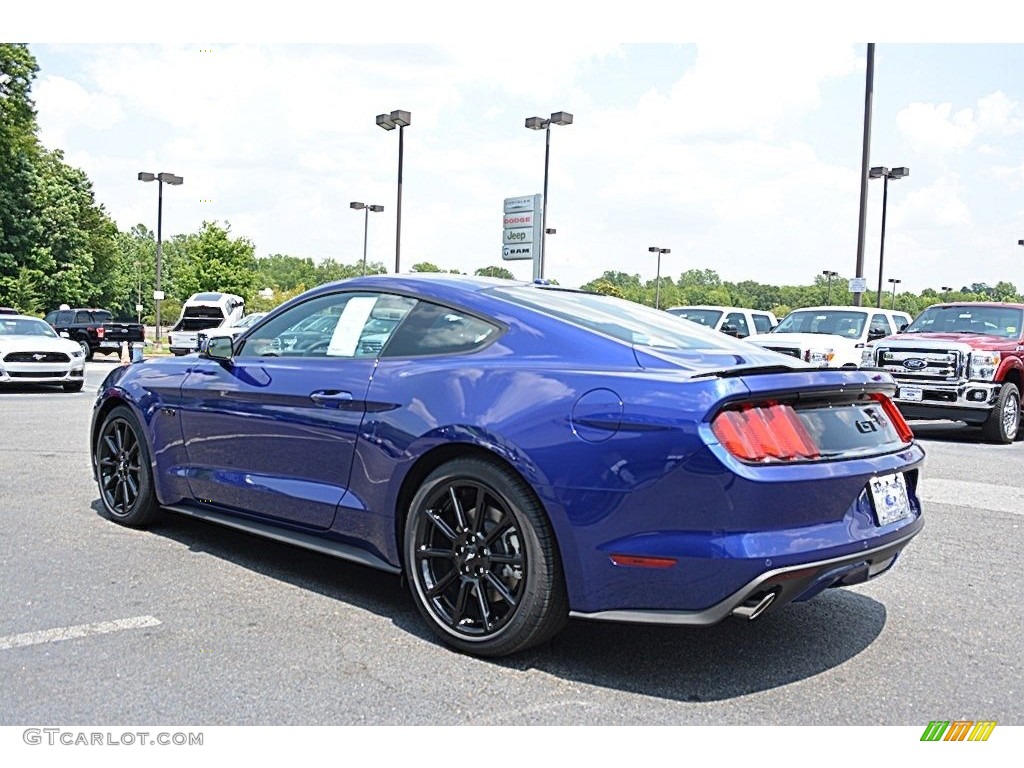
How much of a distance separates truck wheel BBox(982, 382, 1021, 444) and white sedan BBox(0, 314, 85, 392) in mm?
14365

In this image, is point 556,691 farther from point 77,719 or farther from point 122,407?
point 122,407

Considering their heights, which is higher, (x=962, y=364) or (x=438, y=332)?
(x=438, y=332)

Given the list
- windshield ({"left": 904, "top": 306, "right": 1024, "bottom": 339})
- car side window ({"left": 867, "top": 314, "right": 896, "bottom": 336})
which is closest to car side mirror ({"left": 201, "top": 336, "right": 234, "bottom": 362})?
windshield ({"left": 904, "top": 306, "right": 1024, "bottom": 339})

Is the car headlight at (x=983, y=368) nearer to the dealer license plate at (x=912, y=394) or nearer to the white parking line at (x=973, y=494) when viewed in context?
the dealer license plate at (x=912, y=394)

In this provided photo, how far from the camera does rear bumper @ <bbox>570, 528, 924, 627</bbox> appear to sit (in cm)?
333

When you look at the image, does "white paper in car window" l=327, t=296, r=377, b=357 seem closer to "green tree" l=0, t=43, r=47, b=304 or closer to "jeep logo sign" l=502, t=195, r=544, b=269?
"jeep logo sign" l=502, t=195, r=544, b=269

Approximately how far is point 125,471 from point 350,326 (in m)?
2.15

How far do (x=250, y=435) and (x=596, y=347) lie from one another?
1930mm

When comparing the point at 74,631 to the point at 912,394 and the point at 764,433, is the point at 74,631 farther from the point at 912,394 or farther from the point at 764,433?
the point at 912,394

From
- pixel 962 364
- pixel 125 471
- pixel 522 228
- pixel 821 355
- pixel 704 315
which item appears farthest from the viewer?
pixel 522 228

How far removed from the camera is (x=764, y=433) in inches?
136
